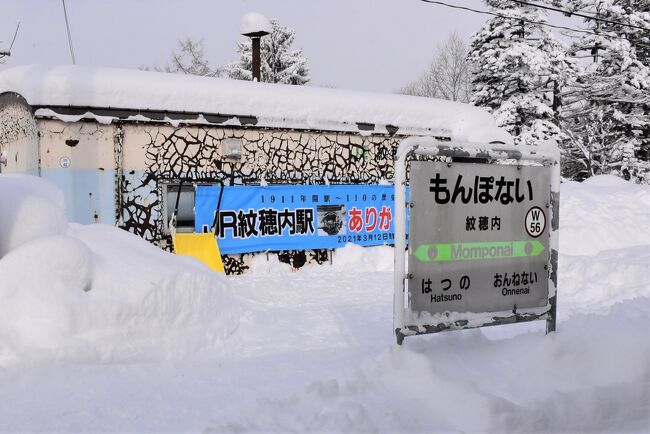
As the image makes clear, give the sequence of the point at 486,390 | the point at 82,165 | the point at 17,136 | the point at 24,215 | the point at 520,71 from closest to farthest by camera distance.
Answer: the point at 486,390 < the point at 24,215 < the point at 82,165 < the point at 17,136 < the point at 520,71

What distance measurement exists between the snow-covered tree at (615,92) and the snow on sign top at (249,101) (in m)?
15.1

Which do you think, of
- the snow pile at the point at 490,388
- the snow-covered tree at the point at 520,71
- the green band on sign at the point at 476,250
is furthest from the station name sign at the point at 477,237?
the snow-covered tree at the point at 520,71

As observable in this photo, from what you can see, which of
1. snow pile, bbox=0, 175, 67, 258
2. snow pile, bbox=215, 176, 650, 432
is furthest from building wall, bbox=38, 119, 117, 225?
snow pile, bbox=215, 176, 650, 432

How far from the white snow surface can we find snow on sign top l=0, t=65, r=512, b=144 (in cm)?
360

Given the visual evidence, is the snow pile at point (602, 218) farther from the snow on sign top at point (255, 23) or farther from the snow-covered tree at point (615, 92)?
the snow-covered tree at point (615, 92)

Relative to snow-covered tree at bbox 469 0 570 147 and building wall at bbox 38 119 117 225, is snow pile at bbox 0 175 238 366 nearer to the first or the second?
building wall at bbox 38 119 117 225

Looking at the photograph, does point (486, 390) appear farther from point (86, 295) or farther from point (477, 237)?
point (86, 295)

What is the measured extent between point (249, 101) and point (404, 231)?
7367 mm

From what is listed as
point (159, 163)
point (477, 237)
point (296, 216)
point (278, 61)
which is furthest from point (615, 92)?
point (477, 237)

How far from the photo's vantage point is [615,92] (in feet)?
84.5

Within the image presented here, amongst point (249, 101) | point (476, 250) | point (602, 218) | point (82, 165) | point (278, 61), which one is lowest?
point (602, 218)

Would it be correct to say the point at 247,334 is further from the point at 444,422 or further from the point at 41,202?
the point at 444,422

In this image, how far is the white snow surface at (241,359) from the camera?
11.8 ft

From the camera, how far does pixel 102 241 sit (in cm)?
653
